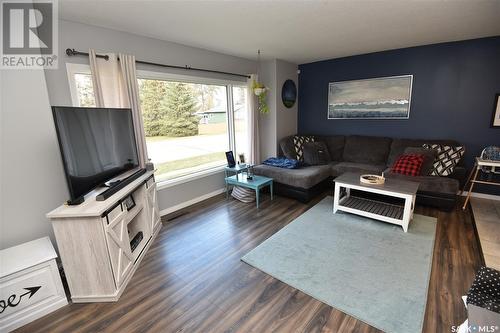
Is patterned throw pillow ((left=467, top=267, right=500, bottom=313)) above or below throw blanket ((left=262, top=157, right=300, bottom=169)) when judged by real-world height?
below

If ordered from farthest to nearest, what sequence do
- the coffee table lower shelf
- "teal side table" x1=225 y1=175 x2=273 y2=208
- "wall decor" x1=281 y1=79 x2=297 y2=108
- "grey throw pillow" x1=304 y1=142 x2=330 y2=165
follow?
"wall decor" x1=281 y1=79 x2=297 y2=108 → "grey throw pillow" x1=304 y1=142 x2=330 y2=165 → "teal side table" x1=225 y1=175 x2=273 y2=208 → the coffee table lower shelf

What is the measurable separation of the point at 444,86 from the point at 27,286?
553 cm

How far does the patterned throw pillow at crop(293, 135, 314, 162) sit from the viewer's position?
456 centimetres

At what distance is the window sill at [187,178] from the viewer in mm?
3361

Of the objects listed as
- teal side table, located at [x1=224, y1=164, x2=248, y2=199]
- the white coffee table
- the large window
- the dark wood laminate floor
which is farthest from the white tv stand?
the white coffee table

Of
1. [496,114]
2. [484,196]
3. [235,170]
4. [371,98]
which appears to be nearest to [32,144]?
[235,170]

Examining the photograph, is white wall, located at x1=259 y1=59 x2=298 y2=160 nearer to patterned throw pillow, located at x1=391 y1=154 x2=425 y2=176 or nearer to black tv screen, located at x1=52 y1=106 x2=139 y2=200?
patterned throw pillow, located at x1=391 y1=154 x2=425 y2=176

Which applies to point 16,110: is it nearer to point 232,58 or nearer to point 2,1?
point 2,1

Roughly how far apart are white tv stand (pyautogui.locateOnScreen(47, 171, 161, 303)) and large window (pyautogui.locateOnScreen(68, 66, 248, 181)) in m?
1.37

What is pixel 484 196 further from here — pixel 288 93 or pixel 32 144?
pixel 32 144

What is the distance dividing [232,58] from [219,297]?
3703mm

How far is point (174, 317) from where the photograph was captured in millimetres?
1707

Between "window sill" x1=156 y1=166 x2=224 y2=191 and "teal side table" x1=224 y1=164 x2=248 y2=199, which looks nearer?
"window sill" x1=156 y1=166 x2=224 y2=191

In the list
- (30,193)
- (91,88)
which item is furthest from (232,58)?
(30,193)
